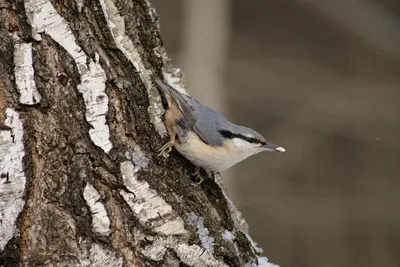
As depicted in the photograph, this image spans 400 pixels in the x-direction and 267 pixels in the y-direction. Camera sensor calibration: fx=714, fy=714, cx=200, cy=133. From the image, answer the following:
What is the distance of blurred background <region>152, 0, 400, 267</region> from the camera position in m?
5.88

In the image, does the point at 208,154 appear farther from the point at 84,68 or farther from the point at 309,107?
the point at 309,107

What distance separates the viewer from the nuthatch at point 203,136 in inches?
72.4

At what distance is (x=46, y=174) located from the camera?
→ 1510mm

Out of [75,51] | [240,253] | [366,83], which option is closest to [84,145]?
[75,51]

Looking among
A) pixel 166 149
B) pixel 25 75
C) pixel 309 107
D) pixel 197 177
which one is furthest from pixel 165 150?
pixel 309 107

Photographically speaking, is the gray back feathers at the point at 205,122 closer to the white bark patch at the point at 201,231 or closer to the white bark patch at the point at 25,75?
the white bark patch at the point at 201,231

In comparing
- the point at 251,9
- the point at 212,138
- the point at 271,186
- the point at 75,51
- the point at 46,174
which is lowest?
the point at 271,186

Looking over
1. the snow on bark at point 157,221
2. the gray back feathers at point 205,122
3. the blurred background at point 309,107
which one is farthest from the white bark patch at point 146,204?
the blurred background at point 309,107

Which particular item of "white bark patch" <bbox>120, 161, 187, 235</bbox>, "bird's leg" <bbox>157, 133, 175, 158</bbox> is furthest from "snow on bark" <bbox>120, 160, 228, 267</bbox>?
"bird's leg" <bbox>157, 133, 175, 158</bbox>

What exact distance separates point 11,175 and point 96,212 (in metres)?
0.20

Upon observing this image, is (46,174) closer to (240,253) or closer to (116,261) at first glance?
(116,261)

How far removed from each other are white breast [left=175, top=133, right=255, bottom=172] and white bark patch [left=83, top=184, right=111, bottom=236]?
338 millimetres

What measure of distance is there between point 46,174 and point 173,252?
0.34 meters

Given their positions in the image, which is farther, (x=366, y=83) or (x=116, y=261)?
(x=366, y=83)
